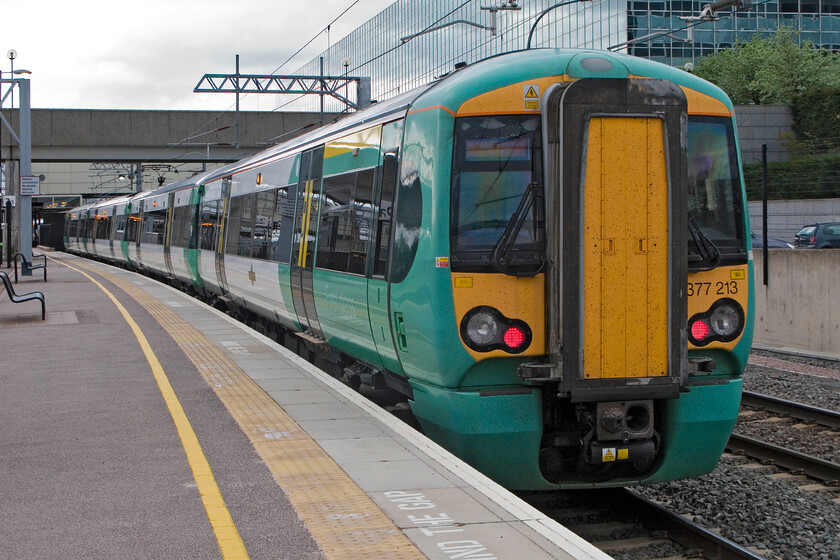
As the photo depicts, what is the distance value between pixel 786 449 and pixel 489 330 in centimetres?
398

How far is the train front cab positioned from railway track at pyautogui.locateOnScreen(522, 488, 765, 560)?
323 mm

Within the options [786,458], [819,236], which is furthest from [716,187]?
[819,236]

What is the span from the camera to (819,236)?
28.0m

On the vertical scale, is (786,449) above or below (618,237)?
below

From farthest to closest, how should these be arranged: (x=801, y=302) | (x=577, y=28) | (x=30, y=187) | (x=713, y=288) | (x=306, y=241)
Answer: (x=577, y=28) < (x=30, y=187) < (x=801, y=302) < (x=306, y=241) < (x=713, y=288)

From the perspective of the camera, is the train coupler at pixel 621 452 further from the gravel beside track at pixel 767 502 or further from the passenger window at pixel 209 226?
the passenger window at pixel 209 226

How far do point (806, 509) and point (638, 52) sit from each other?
6487 centimetres

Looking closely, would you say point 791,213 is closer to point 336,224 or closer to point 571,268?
point 336,224

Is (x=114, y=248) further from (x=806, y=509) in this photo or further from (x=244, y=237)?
(x=806, y=509)

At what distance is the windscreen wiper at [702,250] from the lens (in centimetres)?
689

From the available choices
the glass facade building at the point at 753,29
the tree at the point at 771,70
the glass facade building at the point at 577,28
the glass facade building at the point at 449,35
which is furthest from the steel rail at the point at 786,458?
the glass facade building at the point at 753,29

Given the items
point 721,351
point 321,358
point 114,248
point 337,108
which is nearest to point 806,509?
point 721,351

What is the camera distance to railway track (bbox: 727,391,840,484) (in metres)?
8.67

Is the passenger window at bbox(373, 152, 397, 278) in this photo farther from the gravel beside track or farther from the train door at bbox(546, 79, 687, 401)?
the gravel beside track
